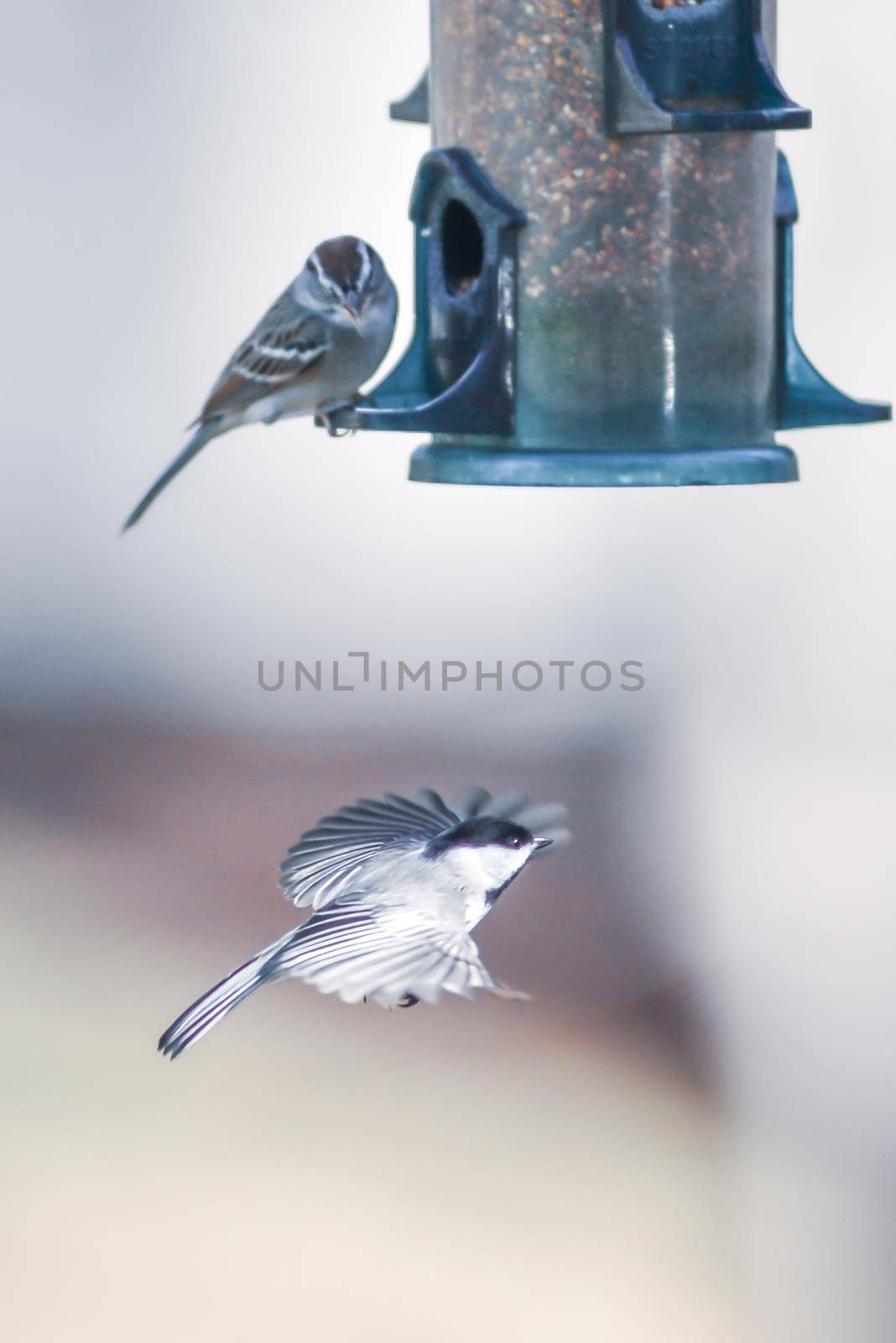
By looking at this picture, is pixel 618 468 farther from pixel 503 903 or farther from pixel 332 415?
pixel 503 903

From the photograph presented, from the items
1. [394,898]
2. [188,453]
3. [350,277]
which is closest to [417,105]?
[350,277]

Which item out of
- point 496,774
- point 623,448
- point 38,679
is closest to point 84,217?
point 38,679

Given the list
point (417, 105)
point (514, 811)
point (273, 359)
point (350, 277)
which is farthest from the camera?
point (417, 105)

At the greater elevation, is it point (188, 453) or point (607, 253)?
point (607, 253)

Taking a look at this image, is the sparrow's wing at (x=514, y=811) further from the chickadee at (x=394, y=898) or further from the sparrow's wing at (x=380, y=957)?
the sparrow's wing at (x=380, y=957)

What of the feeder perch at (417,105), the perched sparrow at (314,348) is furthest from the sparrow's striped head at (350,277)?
the feeder perch at (417,105)

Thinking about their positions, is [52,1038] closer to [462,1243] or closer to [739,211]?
[462,1243]

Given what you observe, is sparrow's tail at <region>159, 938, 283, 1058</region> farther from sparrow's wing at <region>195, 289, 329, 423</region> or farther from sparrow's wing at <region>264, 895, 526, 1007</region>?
sparrow's wing at <region>195, 289, 329, 423</region>
